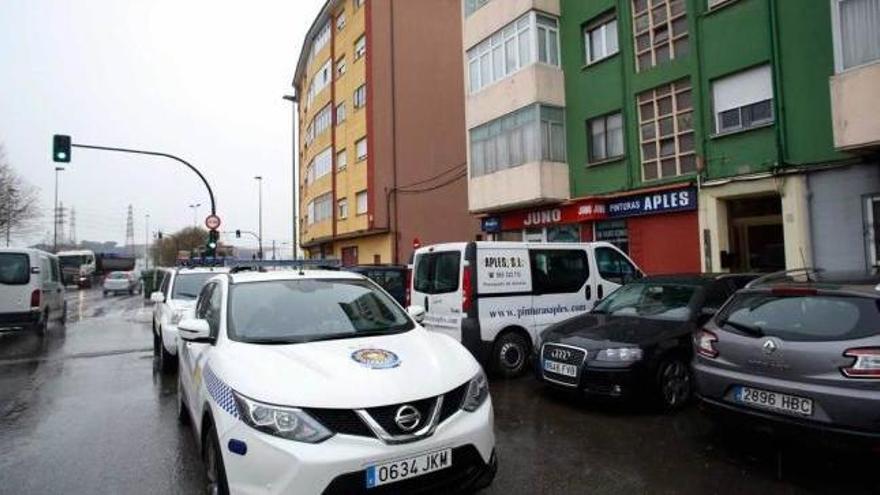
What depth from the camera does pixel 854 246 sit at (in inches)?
451

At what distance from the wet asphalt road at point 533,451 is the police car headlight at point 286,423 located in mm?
1771

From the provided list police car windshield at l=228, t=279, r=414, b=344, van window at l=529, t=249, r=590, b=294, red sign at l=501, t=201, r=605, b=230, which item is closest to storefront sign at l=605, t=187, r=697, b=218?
red sign at l=501, t=201, r=605, b=230

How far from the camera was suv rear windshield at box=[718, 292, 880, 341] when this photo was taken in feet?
14.1

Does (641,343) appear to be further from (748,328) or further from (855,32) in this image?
(855,32)

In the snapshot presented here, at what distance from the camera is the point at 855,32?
35.8 ft

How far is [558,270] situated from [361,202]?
900 inches

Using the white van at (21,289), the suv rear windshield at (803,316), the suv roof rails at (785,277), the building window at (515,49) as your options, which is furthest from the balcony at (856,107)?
the white van at (21,289)

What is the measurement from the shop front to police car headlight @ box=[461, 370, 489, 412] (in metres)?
12.1

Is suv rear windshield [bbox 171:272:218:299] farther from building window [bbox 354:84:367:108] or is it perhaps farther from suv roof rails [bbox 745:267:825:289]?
building window [bbox 354:84:367:108]

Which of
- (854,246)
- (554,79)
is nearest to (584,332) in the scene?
(854,246)

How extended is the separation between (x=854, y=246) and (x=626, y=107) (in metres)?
6.76

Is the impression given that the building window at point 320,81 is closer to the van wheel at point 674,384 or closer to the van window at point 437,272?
the van window at point 437,272

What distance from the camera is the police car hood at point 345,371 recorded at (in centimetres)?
334

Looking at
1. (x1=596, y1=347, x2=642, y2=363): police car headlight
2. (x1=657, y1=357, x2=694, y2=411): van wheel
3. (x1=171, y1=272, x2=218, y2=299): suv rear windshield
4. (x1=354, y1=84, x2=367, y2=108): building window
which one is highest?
(x1=354, y1=84, x2=367, y2=108): building window
